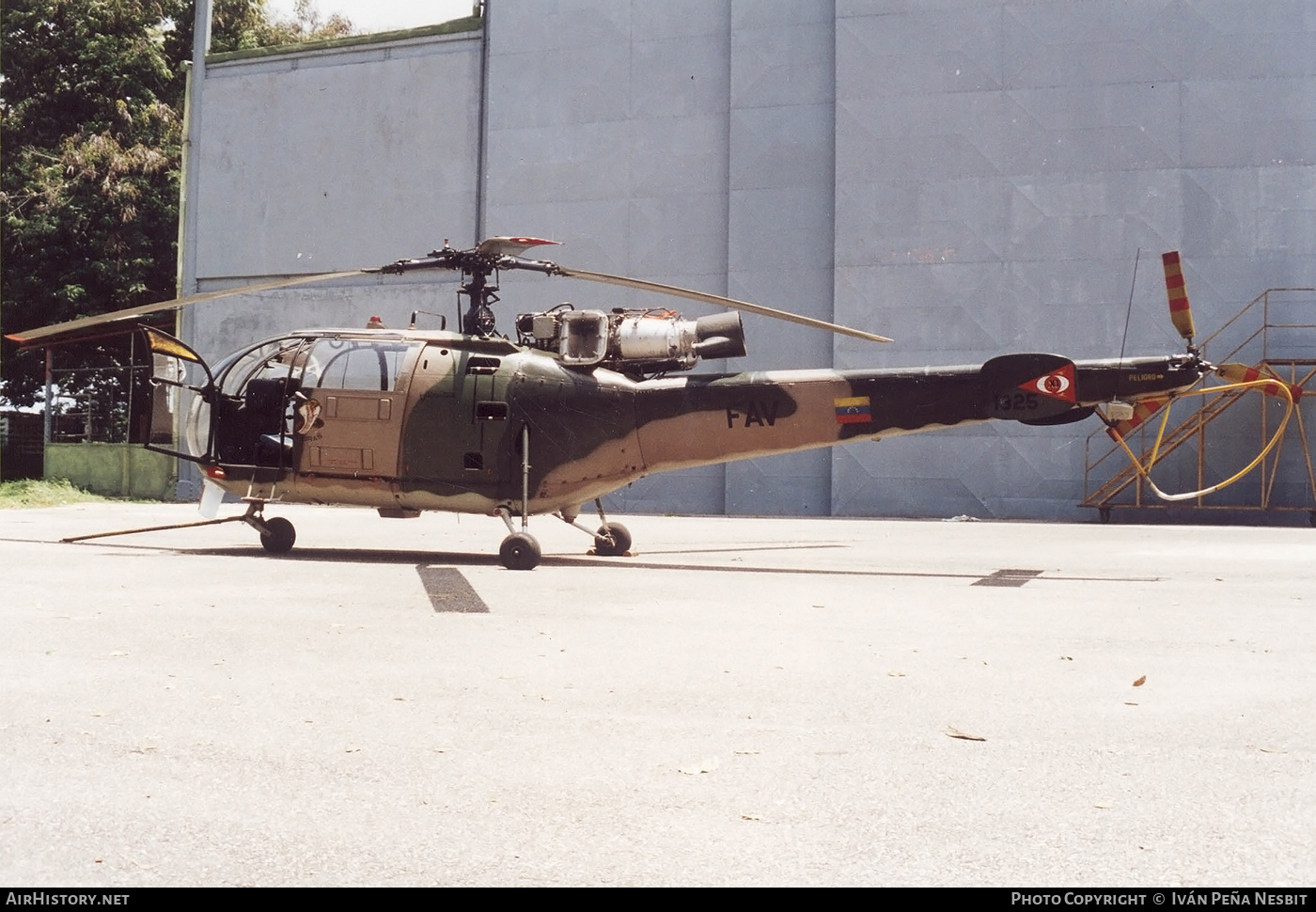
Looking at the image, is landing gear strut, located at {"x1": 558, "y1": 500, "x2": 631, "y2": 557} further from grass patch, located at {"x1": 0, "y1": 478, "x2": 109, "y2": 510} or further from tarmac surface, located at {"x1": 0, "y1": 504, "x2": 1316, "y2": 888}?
grass patch, located at {"x1": 0, "y1": 478, "x2": 109, "y2": 510}

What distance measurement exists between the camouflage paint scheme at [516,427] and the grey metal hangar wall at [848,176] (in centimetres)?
1331

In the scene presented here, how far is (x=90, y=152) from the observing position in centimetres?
3538

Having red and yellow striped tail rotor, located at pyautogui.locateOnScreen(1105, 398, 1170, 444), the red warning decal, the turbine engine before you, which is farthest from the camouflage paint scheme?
red and yellow striped tail rotor, located at pyautogui.locateOnScreen(1105, 398, 1170, 444)

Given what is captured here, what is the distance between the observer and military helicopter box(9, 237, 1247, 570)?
12172 mm

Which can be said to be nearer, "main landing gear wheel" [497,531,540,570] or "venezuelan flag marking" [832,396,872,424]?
"main landing gear wheel" [497,531,540,570]

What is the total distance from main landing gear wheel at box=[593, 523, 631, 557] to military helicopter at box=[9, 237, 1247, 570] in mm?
749

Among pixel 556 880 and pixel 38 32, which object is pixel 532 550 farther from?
pixel 38 32

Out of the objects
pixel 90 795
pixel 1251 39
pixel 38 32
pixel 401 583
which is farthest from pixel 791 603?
pixel 38 32

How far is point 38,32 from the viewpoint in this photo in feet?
127

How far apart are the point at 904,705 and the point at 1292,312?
21.1m

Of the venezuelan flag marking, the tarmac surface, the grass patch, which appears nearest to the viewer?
the tarmac surface

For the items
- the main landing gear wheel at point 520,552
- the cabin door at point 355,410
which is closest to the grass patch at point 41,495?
the cabin door at point 355,410

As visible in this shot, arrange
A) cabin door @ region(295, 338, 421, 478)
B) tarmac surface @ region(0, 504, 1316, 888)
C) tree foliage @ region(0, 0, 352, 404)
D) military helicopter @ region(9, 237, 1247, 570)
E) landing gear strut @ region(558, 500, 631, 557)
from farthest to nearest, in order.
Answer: tree foliage @ region(0, 0, 352, 404), landing gear strut @ region(558, 500, 631, 557), cabin door @ region(295, 338, 421, 478), military helicopter @ region(9, 237, 1247, 570), tarmac surface @ region(0, 504, 1316, 888)

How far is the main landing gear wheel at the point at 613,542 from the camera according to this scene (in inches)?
528
